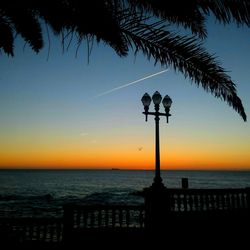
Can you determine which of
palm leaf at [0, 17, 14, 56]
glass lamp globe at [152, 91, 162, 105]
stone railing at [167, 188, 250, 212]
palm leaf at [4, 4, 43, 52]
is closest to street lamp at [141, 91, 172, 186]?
glass lamp globe at [152, 91, 162, 105]

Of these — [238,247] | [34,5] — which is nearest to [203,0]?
[34,5]

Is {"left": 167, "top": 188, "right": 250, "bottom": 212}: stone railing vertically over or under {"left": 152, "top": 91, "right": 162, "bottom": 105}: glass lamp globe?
under

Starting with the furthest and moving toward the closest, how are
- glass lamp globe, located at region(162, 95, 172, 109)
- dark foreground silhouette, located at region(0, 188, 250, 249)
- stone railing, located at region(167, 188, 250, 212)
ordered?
glass lamp globe, located at region(162, 95, 172, 109) → stone railing, located at region(167, 188, 250, 212) → dark foreground silhouette, located at region(0, 188, 250, 249)

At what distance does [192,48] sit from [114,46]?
1104 millimetres

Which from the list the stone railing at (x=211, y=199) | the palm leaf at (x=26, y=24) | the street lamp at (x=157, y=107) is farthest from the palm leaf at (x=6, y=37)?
the stone railing at (x=211, y=199)

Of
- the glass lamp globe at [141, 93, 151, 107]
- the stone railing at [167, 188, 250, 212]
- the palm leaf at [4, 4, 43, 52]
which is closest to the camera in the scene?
the palm leaf at [4, 4, 43, 52]

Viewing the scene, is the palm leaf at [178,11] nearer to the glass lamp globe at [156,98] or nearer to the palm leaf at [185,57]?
the palm leaf at [185,57]

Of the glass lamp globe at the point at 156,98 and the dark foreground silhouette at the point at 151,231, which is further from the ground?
the glass lamp globe at the point at 156,98

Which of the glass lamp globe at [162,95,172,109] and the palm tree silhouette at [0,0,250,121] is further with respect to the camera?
the glass lamp globe at [162,95,172,109]

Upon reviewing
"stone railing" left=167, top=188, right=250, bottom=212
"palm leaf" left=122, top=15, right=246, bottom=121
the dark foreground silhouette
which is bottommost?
the dark foreground silhouette

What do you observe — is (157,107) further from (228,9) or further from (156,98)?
(228,9)

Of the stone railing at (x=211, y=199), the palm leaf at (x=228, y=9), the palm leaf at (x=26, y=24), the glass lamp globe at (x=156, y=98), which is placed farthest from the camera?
the glass lamp globe at (x=156, y=98)

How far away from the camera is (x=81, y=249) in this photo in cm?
938

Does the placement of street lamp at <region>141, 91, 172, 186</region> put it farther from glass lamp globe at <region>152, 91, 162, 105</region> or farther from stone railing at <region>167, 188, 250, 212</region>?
stone railing at <region>167, 188, 250, 212</region>
